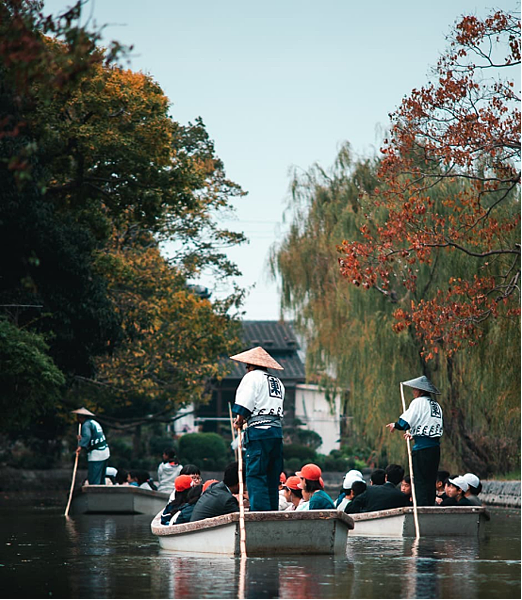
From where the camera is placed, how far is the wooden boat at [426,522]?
1416 cm

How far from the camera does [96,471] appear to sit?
884 inches

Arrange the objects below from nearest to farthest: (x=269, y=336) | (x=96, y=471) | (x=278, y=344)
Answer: (x=96, y=471), (x=278, y=344), (x=269, y=336)

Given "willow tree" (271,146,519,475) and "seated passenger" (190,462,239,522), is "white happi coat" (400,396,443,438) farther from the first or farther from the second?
"willow tree" (271,146,519,475)

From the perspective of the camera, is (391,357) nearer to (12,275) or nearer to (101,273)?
(101,273)

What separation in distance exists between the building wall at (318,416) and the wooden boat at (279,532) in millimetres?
43558

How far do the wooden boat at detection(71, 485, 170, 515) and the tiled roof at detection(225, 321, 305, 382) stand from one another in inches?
1548

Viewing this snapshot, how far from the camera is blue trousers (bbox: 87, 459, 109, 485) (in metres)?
22.2

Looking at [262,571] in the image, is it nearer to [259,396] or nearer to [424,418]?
[259,396]

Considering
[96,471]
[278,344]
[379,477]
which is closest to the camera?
[379,477]

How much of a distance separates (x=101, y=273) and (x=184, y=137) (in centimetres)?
1488

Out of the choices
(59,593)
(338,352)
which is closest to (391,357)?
(338,352)

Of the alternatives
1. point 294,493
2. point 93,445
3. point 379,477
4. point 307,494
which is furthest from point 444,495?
point 93,445

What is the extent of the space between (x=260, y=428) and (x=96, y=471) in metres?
11.8

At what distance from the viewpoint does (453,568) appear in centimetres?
993
